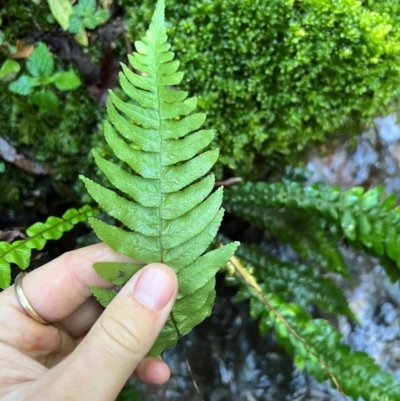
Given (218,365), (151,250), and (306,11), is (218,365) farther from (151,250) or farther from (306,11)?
(306,11)

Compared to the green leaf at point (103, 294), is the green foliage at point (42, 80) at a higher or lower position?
higher

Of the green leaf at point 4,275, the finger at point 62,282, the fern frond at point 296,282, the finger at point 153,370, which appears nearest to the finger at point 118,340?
the finger at point 62,282

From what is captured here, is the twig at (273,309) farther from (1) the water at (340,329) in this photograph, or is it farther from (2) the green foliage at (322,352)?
(1) the water at (340,329)

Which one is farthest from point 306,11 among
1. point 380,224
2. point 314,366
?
point 314,366

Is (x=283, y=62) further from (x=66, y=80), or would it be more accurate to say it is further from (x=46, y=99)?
(x=46, y=99)

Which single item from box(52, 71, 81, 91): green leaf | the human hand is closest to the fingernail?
the human hand

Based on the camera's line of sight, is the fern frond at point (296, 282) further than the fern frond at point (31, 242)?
Yes

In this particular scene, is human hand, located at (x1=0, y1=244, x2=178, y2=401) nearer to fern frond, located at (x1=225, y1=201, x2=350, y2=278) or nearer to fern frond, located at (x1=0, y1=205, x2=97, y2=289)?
fern frond, located at (x1=0, y1=205, x2=97, y2=289)

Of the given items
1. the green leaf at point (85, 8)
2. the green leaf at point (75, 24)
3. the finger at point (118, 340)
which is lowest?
the finger at point (118, 340)
